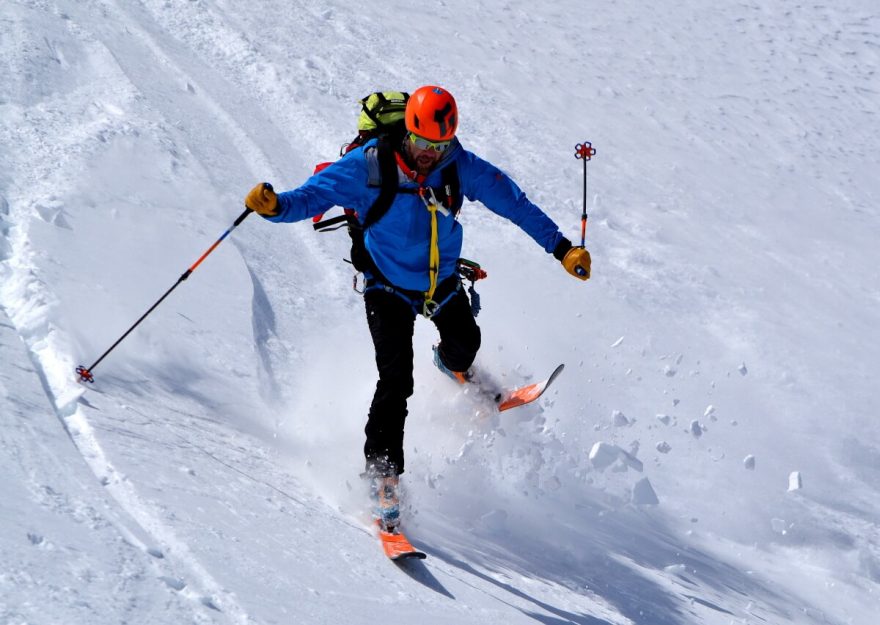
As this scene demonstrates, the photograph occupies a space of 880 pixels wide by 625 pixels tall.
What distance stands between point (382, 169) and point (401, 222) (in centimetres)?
37

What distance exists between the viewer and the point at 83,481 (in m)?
3.88

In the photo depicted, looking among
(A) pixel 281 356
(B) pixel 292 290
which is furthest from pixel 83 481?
(B) pixel 292 290

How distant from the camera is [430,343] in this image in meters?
8.09

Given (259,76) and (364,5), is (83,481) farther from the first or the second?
(364,5)

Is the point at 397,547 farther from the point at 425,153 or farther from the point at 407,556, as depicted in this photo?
the point at 425,153

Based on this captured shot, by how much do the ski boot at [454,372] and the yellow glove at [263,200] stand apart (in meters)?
2.06

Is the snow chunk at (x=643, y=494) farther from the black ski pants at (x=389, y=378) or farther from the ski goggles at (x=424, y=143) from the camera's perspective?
the ski goggles at (x=424, y=143)

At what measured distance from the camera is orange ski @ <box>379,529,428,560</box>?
4.99 m

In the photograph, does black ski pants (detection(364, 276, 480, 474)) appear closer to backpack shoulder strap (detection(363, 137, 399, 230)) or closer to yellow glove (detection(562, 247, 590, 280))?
backpack shoulder strap (detection(363, 137, 399, 230))

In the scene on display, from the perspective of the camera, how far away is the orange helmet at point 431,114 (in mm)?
5215

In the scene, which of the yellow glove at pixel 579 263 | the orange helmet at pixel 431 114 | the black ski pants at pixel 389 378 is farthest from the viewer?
the yellow glove at pixel 579 263

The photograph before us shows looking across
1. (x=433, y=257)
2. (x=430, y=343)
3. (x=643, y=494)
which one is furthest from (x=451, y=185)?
(x=643, y=494)

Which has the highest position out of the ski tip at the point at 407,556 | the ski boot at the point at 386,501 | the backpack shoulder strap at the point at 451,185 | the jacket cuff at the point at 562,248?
the jacket cuff at the point at 562,248

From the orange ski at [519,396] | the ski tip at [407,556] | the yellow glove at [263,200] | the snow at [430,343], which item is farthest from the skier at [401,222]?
the orange ski at [519,396]
